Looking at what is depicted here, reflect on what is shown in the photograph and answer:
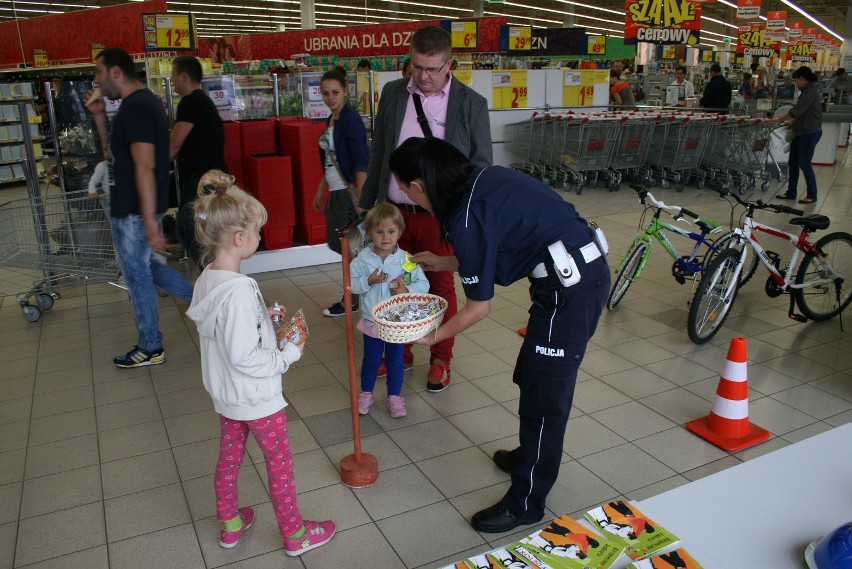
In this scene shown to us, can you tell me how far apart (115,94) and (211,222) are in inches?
87.6

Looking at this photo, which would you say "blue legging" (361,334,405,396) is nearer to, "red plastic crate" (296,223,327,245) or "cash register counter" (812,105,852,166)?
"red plastic crate" (296,223,327,245)

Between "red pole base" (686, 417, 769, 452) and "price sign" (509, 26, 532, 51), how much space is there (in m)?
12.4

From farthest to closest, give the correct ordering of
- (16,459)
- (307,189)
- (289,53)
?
(289,53) < (307,189) < (16,459)

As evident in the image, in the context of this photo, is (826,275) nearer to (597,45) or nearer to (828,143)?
(828,143)

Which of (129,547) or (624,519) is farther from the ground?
(624,519)

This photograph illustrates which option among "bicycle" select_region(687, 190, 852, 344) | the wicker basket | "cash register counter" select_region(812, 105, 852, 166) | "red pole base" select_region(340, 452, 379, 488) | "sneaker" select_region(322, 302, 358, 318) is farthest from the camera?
"cash register counter" select_region(812, 105, 852, 166)

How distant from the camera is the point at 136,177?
3.83 m

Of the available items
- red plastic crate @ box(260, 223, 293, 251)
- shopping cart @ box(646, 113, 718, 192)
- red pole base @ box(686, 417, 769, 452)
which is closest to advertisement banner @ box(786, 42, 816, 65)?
shopping cart @ box(646, 113, 718, 192)

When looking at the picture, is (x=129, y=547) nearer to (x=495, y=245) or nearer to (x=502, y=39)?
(x=495, y=245)

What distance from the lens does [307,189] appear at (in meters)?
6.17

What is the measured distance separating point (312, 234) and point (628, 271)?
289 centimetres

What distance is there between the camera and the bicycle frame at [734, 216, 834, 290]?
4.48m

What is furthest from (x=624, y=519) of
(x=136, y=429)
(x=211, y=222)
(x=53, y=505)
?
(x=136, y=429)

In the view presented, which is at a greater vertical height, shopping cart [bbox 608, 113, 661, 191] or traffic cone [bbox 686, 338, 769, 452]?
shopping cart [bbox 608, 113, 661, 191]
